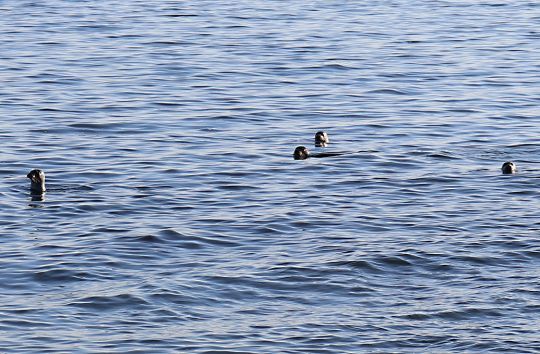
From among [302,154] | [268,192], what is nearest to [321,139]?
[302,154]

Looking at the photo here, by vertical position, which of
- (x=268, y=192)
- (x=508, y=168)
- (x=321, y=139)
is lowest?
(x=268, y=192)

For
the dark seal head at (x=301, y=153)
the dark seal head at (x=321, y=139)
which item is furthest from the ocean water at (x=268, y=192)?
the dark seal head at (x=321, y=139)

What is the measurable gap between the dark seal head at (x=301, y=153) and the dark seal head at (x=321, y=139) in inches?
33.2

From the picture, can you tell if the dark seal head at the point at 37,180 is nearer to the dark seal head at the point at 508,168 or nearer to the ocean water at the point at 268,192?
the ocean water at the point at 268,192

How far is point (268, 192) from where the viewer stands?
24.6 m

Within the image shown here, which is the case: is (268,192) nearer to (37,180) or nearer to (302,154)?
(302,154)

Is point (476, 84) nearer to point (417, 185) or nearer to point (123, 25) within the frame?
point (417, 185)

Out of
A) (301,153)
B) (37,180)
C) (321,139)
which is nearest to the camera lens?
(37,180)

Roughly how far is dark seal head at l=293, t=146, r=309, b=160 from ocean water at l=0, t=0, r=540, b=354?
165 millimetres

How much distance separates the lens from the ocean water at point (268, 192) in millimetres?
17672

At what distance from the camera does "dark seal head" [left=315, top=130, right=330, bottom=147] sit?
91.0 feet

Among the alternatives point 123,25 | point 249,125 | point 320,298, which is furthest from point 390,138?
point 123,25

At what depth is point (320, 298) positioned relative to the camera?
1862cm

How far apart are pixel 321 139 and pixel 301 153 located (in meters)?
1.13
